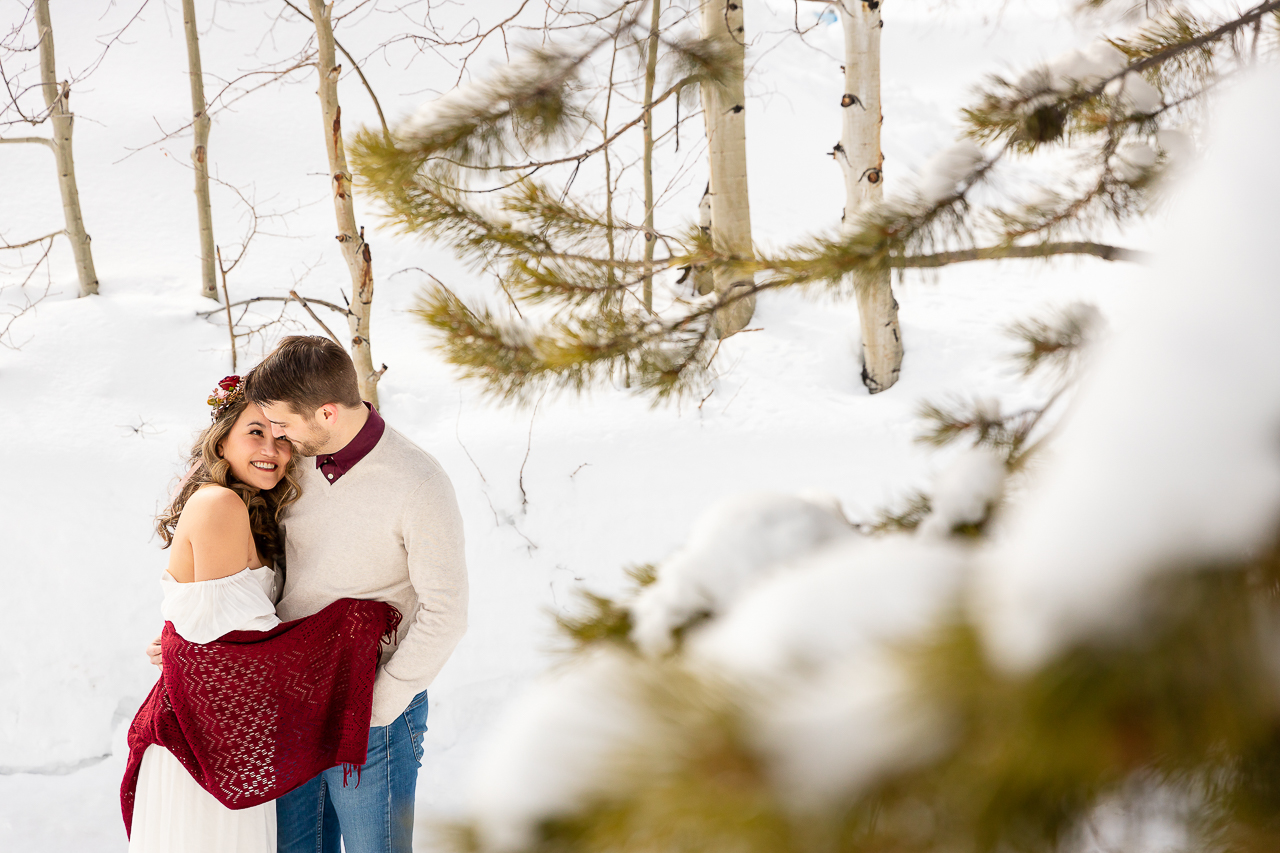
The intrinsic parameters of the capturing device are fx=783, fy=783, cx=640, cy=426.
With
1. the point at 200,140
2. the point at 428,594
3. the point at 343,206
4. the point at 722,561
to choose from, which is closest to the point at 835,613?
the point at 722,561

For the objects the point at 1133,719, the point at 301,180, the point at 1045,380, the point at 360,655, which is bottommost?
the point at 360,655

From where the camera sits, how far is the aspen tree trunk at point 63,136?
497 centimetres

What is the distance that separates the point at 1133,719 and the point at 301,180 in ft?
28.9

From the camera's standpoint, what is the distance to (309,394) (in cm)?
181

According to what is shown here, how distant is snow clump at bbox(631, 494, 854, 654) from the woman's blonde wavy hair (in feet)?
5.10

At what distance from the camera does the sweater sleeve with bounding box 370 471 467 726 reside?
6.14ft

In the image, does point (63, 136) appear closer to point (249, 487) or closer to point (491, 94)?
point (249, 487)

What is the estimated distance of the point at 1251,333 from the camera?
360mm

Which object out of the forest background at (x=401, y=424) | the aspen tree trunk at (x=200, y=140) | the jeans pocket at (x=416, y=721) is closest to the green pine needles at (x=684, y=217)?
the forest background at (x=401, y=424)

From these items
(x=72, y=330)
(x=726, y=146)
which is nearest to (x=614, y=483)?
(x=726, y=146)

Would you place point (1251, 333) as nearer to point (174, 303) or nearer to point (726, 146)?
point (726, 146)

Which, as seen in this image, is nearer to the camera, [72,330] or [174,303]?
[72,330]

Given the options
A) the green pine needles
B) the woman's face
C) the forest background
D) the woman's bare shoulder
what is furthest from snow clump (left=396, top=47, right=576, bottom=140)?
the woman's bare shoulder

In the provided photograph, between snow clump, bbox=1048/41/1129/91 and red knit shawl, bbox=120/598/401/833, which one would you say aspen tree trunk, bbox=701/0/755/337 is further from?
snow clump, bbox=1048/41/1129/91
